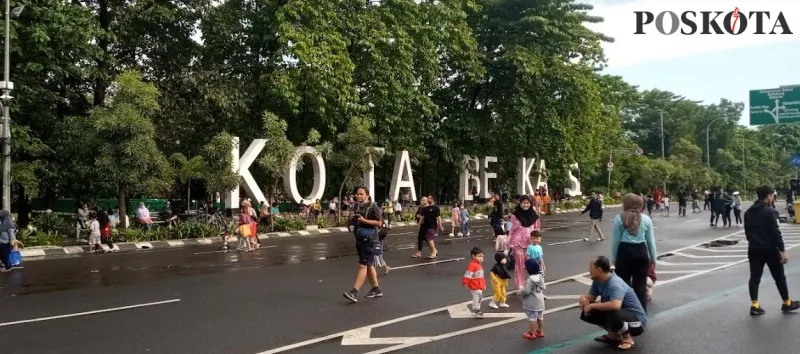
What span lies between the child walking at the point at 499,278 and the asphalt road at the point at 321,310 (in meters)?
0.23

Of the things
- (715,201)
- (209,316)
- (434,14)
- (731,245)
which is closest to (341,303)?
(209,316)

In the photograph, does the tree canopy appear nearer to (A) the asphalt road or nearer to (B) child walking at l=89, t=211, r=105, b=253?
(B) child walking at l=89, t=211, r=105, b=253

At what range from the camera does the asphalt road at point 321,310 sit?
7.04 meters

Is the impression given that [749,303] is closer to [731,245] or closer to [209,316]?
[209,316]

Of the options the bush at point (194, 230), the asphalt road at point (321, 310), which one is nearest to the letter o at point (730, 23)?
the asphalt road at point (321, 310)

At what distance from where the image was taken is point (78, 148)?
22.0m

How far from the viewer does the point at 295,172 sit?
2870cm

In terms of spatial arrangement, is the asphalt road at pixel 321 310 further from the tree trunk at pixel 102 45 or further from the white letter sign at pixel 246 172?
the tree trunk at pixel 102 45

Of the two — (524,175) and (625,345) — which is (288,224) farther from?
(524,175)

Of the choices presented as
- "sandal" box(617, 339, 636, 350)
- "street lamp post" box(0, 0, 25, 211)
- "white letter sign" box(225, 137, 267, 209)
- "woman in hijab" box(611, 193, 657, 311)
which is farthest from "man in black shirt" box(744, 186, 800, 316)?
"white letter sign" box(225, 137, 267, 209)

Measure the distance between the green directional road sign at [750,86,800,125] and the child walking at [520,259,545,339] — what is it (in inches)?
1013

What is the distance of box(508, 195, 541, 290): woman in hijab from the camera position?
32.3 feet

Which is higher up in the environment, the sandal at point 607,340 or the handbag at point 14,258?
the handbag at point 14,258

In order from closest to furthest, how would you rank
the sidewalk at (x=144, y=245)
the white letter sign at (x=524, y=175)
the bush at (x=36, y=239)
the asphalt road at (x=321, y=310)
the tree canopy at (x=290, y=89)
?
the asphalt road at (x=321, y=310)
the sidewalk at (x=144, y=245)
the bush at (x=36, y=239)
the tree canopy at (x=290, y=89)
the white letter sign at (x=524, y=175)
